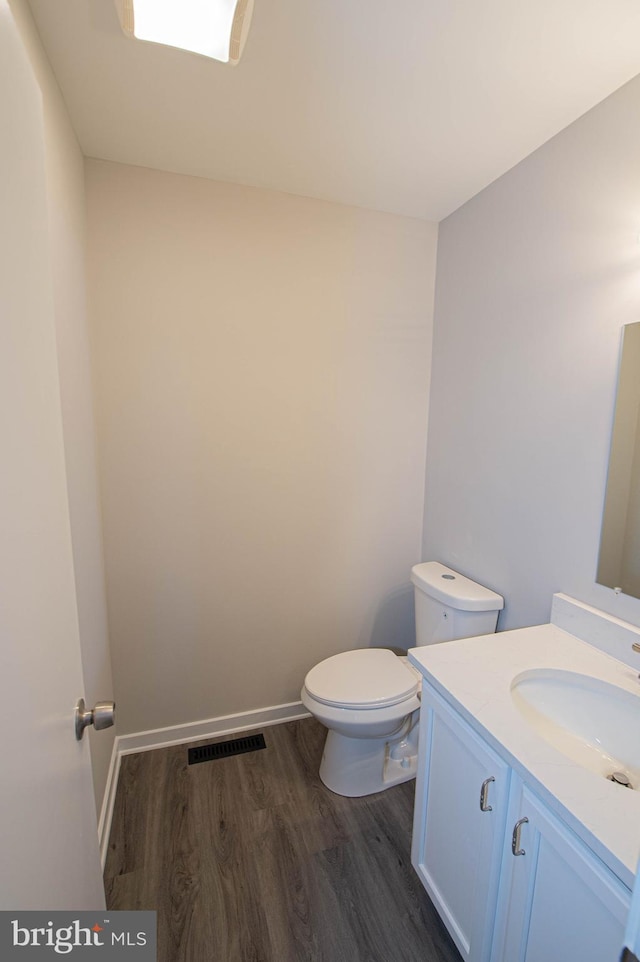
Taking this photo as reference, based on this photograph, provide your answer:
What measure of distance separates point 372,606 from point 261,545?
701mm

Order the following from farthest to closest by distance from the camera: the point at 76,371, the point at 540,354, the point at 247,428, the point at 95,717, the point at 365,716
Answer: the point at 247,428 < the point at 365,716 < the point at 540,354 < the point at 76,371 < the point at 95,717

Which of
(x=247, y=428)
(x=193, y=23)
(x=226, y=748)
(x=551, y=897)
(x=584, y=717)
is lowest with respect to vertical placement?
(x=226, y=748)

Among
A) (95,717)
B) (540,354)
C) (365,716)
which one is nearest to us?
(95,717)

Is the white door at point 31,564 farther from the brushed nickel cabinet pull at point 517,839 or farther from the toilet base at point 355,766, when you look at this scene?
the toilet base at point 355,766

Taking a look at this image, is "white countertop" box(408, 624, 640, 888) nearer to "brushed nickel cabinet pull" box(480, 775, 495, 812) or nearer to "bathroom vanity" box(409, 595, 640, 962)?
"bathroom vanity" box(409, 595, 640, 962)

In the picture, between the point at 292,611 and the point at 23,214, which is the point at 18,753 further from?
the point at 292,611

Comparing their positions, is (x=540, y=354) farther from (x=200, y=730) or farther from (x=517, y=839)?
(x=200, y=730)

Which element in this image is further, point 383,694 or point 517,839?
point 383,694

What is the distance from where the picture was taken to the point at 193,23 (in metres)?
0.97

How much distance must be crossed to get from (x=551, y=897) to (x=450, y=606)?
2.96 ft

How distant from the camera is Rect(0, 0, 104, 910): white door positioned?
0.50 metres

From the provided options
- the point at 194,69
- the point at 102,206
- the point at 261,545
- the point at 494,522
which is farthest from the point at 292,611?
the point at 194,69

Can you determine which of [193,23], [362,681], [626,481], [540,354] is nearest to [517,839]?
[362,681]

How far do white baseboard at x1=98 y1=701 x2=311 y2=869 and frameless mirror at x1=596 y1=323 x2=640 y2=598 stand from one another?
162 centimetres
